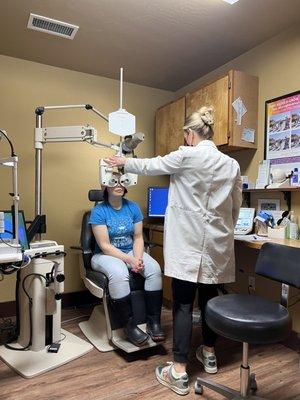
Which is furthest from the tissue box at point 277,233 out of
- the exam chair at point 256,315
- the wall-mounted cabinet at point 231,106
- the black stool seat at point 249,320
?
the black stool seat at point 249,320

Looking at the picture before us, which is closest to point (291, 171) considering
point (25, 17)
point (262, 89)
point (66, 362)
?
point (262, 89)

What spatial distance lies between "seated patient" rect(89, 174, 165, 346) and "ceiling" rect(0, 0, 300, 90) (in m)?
1.16

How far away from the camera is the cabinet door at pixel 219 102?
8.27 feet

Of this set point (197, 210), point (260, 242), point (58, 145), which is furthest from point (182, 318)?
point (58, 145)

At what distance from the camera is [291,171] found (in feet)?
7.53

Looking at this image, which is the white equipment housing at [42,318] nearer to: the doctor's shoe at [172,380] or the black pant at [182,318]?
the doctor's shoe at [172,380]

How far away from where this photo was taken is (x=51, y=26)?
236 cm

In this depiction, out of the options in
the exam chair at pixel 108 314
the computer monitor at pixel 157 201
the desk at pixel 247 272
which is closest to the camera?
the exam chair at pixel 108 314

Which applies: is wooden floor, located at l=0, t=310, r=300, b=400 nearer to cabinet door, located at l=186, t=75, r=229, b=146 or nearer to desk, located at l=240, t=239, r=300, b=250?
desk, located at l=240, t=239, r=300, b=250

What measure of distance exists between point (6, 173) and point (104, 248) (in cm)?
134

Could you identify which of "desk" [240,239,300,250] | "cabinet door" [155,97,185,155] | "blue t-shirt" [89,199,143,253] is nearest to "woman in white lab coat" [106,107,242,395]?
"desk" [240,239,300,250]

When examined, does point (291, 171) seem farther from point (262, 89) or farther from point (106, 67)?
point (106, 67)

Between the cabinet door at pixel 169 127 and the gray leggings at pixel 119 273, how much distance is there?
1392 mm

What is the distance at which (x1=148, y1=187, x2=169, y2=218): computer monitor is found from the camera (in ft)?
11.1
